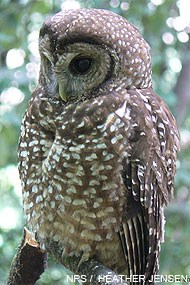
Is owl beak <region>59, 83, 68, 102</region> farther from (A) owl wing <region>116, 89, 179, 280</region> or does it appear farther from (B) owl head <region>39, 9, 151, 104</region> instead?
(A) owl wing <region>116, 89, 179, 280</region>

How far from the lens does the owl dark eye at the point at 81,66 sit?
7.61 ft

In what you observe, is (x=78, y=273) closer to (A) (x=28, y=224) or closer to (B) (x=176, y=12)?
(A) (x=28, y=224)

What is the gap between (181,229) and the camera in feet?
15.9

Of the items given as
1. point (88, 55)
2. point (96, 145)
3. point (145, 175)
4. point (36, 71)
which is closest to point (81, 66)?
point (88, 55)

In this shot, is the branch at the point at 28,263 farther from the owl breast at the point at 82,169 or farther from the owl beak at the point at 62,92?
the owl beak at the point at 62,92

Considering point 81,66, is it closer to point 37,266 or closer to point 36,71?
point 37,266

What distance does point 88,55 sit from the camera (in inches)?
90.0

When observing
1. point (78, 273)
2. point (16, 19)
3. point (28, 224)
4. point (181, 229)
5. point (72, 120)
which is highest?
point (16, 19)

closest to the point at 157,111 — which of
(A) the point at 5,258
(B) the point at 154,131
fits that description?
(B) the point at 154,131

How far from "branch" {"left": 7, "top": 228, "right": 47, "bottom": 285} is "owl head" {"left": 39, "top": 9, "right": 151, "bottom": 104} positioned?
1.71ft

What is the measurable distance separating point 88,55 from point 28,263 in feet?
2.42

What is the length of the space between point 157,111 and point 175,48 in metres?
2.27

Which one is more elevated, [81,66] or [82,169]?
[81,66]

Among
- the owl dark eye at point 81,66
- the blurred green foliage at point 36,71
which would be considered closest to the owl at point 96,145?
the owl dark eye at point 81,66
